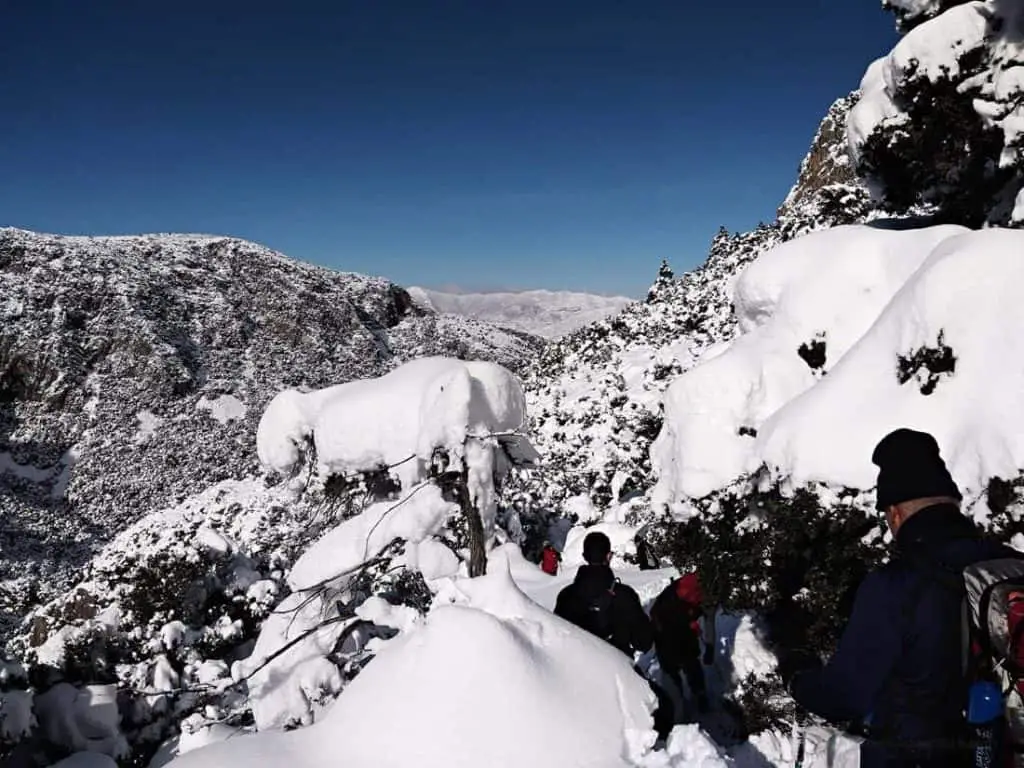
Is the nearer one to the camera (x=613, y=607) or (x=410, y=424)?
(x=613, y=607)

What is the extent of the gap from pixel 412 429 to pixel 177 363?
91945 mm

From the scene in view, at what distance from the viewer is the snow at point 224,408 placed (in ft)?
265

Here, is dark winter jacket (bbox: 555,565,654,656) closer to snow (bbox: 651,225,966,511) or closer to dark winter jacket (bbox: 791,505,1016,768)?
snow (bbox: 651,225,966,511)

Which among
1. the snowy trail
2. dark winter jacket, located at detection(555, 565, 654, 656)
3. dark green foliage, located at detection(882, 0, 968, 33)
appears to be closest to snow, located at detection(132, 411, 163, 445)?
the snowy trail

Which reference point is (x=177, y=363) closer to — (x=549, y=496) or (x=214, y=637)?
(x=549, y=496)

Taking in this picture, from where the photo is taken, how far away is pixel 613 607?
4348 mm

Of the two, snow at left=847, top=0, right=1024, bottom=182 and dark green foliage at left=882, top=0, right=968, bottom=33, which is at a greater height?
dark green foliage at left=882, top=0, right=968, bottom=33

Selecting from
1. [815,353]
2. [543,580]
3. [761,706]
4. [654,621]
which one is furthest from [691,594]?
[815,353]

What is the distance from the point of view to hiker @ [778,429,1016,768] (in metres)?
1.84

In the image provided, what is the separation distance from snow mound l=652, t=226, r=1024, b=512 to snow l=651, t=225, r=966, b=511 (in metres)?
0.01

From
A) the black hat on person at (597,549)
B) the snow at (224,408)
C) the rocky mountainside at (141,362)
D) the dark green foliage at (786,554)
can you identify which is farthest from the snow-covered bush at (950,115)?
the snow at (224,408)

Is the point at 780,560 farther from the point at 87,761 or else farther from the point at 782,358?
the point at 87,761

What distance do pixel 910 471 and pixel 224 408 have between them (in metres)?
90.2

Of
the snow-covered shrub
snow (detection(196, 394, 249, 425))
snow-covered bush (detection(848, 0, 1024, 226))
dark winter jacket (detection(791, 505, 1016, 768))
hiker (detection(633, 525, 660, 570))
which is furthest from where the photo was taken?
snow (detection(196, 394, 249, 425))
